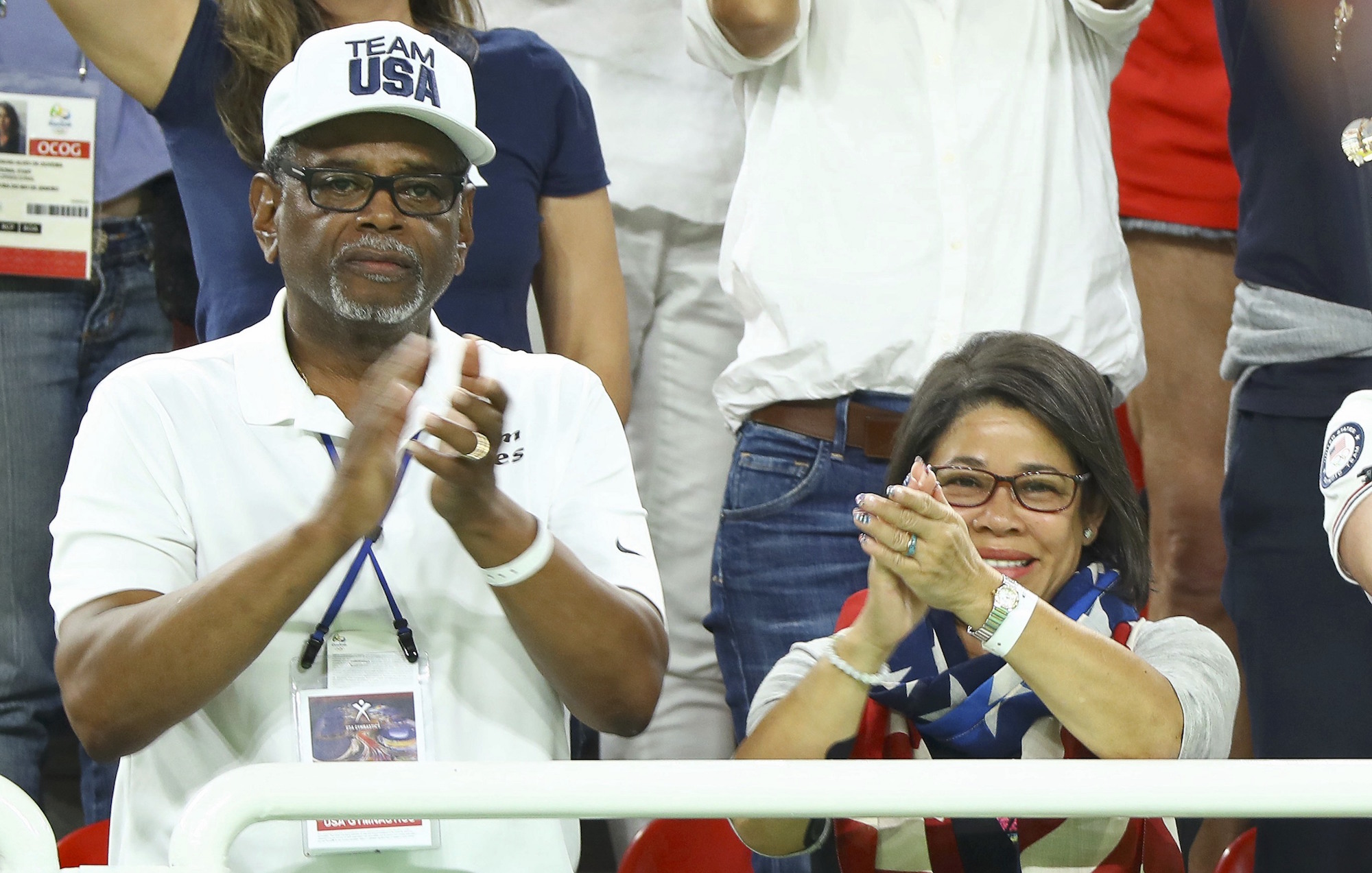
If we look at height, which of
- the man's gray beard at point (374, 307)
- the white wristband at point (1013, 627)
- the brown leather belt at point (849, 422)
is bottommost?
the white wristband at point (1013, 627)

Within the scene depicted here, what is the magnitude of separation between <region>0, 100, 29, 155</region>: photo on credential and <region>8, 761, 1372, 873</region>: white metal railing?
6.55 feet

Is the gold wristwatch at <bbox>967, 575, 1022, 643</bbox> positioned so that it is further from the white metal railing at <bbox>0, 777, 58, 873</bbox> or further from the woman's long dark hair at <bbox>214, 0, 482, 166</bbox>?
the woman's long dark hair at <bbox>214, 0, 482, 166</bbox>

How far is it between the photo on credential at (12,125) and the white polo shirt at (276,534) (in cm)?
102

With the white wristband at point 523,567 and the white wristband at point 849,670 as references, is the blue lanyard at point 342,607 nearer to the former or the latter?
the white wristband at point 523,567

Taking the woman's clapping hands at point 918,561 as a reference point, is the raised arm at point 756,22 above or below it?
above

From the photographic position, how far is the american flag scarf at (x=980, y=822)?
2.02 m

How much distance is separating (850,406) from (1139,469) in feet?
4.11

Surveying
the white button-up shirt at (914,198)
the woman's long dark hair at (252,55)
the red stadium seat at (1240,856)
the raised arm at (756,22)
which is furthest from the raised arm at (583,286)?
the red stadium seat at (1240,856)

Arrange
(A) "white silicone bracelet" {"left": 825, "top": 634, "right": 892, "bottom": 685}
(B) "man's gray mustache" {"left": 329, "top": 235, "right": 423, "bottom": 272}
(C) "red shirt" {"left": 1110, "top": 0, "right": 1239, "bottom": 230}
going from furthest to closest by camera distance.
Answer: (C) "red shirt" {"left": 1110, "top": 0, "right": 1239, "bottom": 230}
(B) "man's gray mustache" {"left": 329, "top": 235, "right": 423, "bottom": 272}
(A) "white silicone bracelet" {"left": 825, "top": 634, "right": 892, "bottom": 685}

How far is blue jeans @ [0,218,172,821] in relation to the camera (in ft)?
8.85

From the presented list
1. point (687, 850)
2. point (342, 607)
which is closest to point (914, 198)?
point (687, 850)

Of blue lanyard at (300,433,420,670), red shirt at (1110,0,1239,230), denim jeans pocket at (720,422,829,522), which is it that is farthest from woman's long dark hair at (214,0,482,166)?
red shirt at (1110,0,1239,230)

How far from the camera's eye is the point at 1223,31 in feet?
8.77

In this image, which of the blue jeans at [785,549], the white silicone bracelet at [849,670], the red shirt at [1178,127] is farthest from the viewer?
the red shirt at [1178,127]
